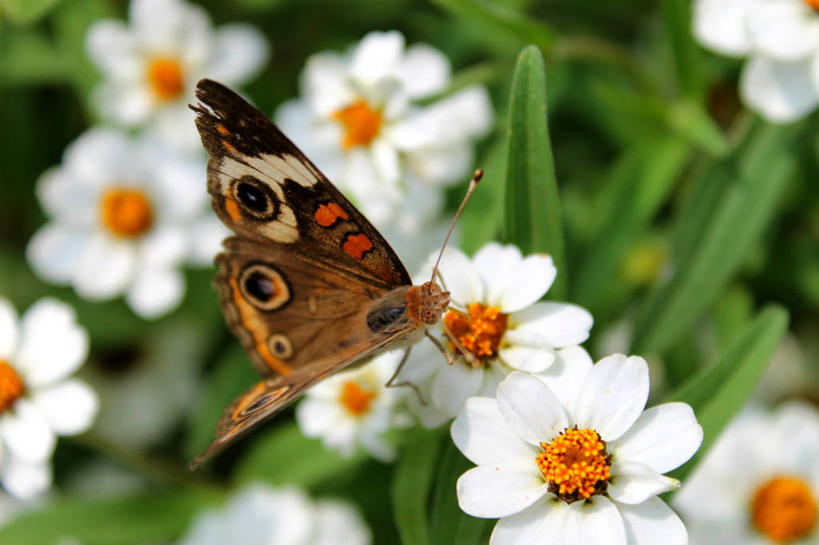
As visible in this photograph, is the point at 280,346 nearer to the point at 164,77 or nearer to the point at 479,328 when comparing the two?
the point at 479,328

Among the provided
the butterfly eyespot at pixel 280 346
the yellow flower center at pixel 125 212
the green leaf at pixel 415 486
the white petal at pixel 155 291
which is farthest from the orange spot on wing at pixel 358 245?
the yellow flower center at pixel 125 212

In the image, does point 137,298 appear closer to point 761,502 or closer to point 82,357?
point 82,357

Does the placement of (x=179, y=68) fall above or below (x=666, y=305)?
above

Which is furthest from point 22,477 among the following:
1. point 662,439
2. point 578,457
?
point 662,439

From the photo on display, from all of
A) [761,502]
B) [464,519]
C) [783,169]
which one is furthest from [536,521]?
[783,169]

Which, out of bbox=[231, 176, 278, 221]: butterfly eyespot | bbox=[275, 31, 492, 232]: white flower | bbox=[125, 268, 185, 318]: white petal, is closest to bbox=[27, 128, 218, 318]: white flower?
bbox=[125, 268, 185, 318]: white petal

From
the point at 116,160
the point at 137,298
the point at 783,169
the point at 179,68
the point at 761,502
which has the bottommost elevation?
the point at 761,502
